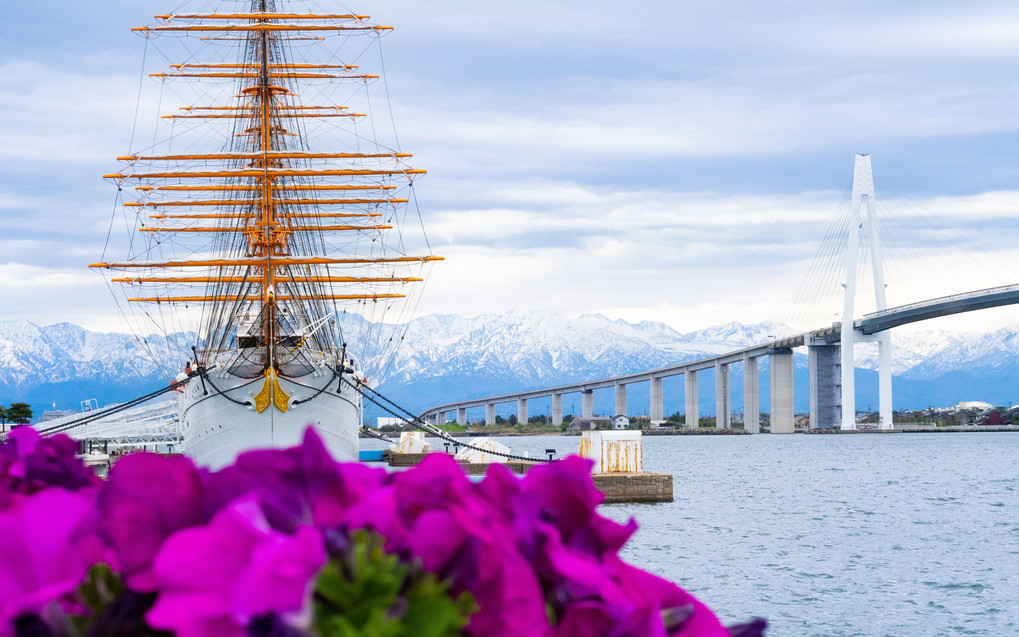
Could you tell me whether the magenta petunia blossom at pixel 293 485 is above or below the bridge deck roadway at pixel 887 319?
below

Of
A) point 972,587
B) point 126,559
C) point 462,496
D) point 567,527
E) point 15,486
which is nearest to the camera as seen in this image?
point 126,559

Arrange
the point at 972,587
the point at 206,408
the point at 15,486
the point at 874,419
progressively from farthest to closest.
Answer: the point at 874,419
the point at 206,408
the point at 972,587
the point at 15,486

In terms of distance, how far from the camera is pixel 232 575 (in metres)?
1.37

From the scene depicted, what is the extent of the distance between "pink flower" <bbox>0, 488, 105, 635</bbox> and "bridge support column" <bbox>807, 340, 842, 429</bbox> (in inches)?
4730

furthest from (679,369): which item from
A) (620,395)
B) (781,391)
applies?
(620,395)

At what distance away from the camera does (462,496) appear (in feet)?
5.51

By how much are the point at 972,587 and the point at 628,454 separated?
569 inches

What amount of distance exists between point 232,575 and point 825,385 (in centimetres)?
12781

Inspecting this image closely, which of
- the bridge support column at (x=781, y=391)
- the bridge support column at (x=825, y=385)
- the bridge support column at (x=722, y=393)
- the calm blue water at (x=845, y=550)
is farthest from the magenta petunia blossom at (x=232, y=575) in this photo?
the bridge support column at (x=722, y=393)

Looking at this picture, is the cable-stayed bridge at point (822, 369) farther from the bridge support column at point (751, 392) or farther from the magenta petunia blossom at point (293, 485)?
the magenta petunia blossom at point (293, 485)

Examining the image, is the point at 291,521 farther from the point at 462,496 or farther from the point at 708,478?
the point at 708,478

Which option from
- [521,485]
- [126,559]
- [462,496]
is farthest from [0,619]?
[521,485]

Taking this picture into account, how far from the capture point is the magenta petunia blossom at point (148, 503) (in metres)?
1.59

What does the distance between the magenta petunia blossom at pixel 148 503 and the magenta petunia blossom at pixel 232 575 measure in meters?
0.20
